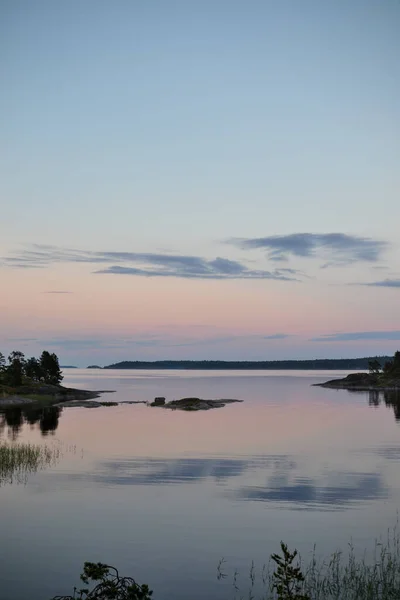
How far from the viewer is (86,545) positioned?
30312mm

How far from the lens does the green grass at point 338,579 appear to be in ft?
75.7

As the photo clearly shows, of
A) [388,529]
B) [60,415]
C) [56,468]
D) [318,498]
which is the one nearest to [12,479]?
[56,468]

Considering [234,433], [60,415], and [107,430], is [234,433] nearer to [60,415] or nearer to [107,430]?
[107,430]

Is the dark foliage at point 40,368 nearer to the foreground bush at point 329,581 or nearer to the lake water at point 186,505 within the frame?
the lake water at point 186,505

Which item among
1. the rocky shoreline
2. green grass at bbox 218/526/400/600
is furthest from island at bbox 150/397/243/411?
green grass at bbox 218/526/400/600

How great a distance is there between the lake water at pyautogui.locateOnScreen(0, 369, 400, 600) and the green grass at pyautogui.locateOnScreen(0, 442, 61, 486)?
1.28 metres

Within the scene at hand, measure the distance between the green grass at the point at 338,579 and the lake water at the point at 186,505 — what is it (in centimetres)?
73

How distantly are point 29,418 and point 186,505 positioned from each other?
7071cm

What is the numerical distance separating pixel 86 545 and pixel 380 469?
103 feet

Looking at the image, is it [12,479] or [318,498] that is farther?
[12,479]

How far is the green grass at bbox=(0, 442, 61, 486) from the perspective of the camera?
4744 centimetres

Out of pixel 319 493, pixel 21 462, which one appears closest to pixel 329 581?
pixel 319 493

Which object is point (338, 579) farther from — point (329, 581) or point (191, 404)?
point (191, 404)

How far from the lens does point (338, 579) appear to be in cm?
2477
